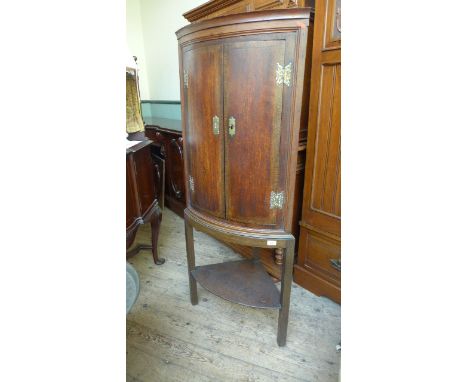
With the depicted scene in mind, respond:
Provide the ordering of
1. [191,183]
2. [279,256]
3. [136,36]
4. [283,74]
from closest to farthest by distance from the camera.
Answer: [283,74] < [191,183] < [279,256] < [136,36]

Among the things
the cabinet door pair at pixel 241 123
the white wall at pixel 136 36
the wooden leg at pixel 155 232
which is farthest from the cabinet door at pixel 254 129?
the white wall at pixel 136 36

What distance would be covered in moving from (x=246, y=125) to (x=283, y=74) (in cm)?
23

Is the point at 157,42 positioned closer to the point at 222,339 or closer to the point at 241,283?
the point at 241,283

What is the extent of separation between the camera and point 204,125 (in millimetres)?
1252

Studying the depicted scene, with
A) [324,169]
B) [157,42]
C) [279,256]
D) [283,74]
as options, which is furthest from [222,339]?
[157,42]

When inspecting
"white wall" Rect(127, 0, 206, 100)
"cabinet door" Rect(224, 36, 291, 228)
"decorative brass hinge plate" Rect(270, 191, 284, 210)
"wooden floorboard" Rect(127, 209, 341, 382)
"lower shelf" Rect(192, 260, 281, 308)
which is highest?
"white wall" Rect(127, 0, 206, 100)

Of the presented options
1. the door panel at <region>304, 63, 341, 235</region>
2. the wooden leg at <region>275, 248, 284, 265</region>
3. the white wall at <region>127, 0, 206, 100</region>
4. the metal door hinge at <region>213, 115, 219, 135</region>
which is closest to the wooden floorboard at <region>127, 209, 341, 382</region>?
the wooden leg at <region>275, 248, 284, 265</region>

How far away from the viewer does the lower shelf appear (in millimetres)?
1418

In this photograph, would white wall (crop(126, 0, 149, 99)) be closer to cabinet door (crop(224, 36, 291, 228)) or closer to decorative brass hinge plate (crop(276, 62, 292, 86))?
cabinet door (crop(224, 36, 291, 228))

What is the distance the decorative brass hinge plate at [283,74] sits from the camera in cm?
102

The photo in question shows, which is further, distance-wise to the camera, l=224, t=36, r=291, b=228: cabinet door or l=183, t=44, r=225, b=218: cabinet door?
l=183, t=44, r=225, b=218: cabinet door

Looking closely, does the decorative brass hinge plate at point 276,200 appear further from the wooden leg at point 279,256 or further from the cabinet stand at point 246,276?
the wooden leg at point 279,256
